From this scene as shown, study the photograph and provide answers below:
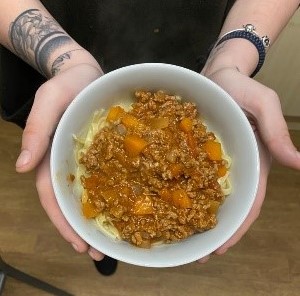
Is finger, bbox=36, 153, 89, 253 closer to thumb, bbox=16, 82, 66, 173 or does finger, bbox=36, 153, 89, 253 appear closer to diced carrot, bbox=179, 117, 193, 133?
thumb, bbox=16, 82, 66, 173

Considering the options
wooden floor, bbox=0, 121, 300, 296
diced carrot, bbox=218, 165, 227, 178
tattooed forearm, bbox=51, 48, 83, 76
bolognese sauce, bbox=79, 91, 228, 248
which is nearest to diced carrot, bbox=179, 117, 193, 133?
bolognese sauce, bbox=79, 91, 228, 248

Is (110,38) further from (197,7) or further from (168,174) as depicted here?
(168,174)

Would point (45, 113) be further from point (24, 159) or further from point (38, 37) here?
point (38, 37)

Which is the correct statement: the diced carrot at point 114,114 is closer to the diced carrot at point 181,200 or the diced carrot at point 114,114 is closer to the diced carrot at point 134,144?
the diced carrot at point 134,144

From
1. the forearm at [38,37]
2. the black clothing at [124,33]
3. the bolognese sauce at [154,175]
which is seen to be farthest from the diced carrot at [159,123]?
the black clothing at [124,33]

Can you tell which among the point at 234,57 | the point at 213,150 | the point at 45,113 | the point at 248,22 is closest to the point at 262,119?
the point at 213,150

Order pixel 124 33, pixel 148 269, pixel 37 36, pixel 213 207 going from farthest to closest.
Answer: pixel 148 269 < pixel 124 33 < pixel 37 36 < pixel 213 207
